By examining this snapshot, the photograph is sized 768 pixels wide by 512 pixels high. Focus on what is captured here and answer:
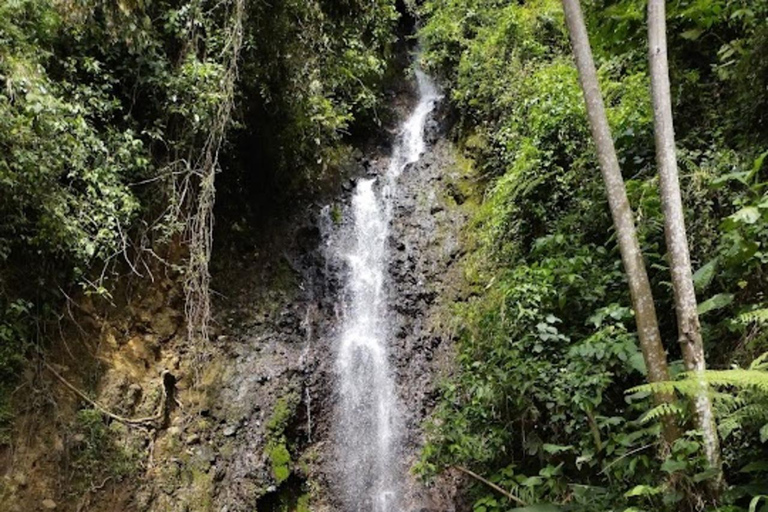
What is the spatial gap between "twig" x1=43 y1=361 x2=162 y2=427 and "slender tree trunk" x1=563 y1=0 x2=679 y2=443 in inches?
202

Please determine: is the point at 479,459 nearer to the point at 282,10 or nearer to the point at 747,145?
the point at 747,145

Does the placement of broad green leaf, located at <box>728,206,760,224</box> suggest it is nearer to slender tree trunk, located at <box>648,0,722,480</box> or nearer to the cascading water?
slender tree trunk, located at <box>648,0,722,480</box>

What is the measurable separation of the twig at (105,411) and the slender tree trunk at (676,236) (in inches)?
211

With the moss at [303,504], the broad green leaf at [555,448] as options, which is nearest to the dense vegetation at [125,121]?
the moss at [303,504]

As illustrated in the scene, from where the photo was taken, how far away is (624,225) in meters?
3.51

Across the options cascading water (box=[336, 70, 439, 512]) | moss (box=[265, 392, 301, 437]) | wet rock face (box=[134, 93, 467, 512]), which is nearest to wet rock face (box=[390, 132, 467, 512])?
wet rock face (box=[134, 93, 467, 512])

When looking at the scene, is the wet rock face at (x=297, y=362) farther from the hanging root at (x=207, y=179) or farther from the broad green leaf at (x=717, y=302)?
the broad green leaf at (x=717, y=302)

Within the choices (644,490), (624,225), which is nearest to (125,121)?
(624,225)

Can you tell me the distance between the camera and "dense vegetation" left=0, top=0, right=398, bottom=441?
15.4ft

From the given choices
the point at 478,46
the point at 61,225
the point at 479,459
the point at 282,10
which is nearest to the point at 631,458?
the point at 479,459

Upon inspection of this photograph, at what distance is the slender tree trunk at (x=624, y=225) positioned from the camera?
10.4 ft

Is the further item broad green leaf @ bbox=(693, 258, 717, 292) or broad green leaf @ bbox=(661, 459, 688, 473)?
broad green leaf @ bbox=(693, 258, 717, 292)

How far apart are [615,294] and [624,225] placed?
1.11m

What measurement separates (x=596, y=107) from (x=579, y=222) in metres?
1.67
